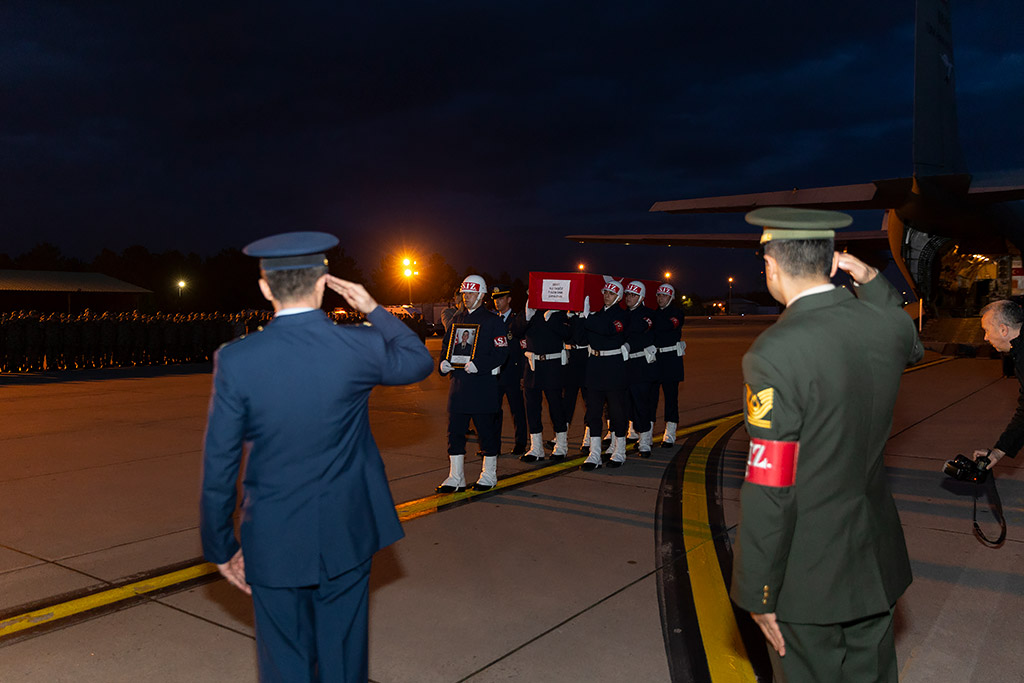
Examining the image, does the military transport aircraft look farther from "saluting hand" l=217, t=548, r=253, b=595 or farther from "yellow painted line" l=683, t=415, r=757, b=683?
"saluting hand" l=217, t=548, r=253, b=595

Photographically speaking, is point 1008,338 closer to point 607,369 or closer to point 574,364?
point 607,369

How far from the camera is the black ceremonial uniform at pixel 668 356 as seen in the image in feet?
29.8

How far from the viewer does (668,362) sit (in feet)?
30.0

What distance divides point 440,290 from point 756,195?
97.2 m

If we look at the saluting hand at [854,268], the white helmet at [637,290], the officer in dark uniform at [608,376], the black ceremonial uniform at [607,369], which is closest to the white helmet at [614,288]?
the officer in dark uniform at [608,376]

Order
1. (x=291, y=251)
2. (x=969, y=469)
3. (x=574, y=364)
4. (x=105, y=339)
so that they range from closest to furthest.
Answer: (x=291, y=251) → (x=969, y=469) → (x=574, y=364) → (x=105, y=339)

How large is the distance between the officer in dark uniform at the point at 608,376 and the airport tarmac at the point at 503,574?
0.34 metres

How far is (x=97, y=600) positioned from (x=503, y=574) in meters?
2.44

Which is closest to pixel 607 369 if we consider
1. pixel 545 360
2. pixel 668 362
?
pixel 545 360

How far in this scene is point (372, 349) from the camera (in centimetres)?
247

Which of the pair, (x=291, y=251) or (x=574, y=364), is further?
(x=574, y=364)

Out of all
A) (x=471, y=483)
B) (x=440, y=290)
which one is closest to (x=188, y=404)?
(x=471, y=483)

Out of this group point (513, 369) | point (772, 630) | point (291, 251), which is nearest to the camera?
point (772, 630)

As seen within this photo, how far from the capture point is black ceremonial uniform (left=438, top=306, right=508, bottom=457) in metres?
6.59
